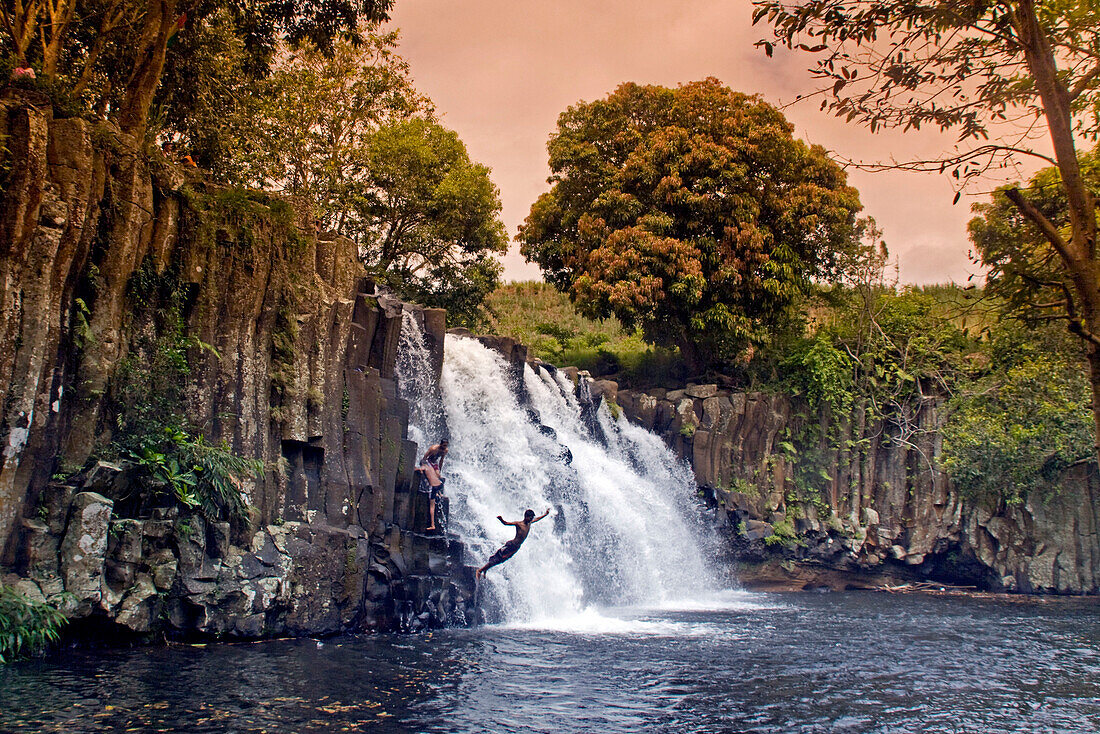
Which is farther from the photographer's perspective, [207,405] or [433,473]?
[433,473]

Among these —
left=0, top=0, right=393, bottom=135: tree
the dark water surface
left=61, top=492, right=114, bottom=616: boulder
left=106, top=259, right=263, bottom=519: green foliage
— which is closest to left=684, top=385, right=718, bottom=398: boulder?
the dark water surface

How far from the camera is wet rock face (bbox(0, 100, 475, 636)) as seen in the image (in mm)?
9805

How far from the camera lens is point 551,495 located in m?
18.4

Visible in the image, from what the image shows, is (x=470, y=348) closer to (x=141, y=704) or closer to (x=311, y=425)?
(x=311, y=425)

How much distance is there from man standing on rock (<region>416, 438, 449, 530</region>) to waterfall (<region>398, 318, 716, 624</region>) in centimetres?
84

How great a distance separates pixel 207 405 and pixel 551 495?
847 cm

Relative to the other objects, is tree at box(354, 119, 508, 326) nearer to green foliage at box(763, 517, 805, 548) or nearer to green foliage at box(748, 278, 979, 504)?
green foliage at box(748, 278, 979, 504)

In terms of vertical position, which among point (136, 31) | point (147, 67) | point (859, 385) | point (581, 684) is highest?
point (136, 31)

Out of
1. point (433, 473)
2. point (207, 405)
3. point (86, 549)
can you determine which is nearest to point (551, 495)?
point (433, 473)

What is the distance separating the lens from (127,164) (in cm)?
1134

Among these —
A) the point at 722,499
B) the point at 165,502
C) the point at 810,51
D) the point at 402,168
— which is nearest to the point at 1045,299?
the point at 810,51

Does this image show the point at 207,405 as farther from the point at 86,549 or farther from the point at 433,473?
the point at 433,473

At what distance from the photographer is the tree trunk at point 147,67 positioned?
13.0 m

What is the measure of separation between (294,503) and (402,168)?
17.3 m
